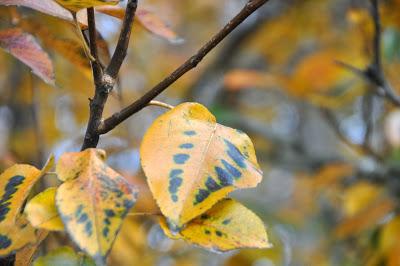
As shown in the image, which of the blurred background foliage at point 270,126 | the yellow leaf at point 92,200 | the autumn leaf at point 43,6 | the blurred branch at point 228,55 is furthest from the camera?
the blurred branch at point 228,55

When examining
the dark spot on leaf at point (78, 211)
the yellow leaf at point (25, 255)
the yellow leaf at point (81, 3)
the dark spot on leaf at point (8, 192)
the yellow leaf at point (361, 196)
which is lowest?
the yellow leaf at point (361, 196)

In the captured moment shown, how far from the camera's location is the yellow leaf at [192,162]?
1.11 ft

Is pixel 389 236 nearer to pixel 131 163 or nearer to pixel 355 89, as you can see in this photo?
pixel 355 89

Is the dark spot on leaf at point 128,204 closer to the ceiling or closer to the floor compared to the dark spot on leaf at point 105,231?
closer to the ceiling

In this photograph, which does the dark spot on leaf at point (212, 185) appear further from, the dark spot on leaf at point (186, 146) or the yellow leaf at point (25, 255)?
the yellow leaf at point (25, 255)

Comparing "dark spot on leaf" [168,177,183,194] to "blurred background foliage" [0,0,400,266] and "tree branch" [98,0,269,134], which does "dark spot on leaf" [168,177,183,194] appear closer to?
"tree branch" [98,0,269,134]

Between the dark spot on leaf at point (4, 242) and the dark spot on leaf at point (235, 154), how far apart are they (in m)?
0.15

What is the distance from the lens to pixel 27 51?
1.65 feet

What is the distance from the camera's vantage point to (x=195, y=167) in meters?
0.36

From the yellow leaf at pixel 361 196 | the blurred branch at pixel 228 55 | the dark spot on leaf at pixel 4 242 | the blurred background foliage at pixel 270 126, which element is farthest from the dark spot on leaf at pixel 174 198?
the blurred branch at pixel 228 55

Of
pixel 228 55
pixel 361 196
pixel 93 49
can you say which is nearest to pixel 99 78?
pixel 93 49

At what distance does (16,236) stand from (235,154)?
0.15 m

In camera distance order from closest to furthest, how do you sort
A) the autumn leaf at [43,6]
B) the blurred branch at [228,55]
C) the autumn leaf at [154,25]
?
the autumn leaf at [43,6] < the autumn leaf at [154,25] < the blurred branch at [228,55]

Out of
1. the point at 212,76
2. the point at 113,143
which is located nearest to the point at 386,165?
the point at 113,143
